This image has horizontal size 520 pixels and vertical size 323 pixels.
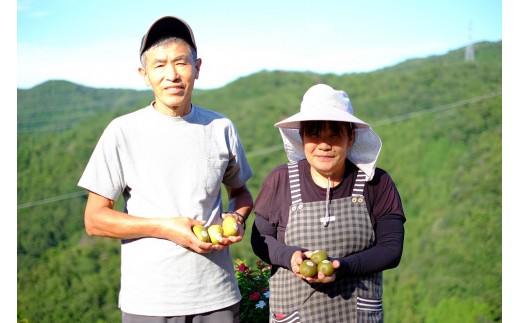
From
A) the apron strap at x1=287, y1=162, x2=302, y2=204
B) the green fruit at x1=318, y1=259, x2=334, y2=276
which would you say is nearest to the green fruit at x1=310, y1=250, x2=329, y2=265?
the green fruit at x1=318, y1=259, x2=334, y2=276

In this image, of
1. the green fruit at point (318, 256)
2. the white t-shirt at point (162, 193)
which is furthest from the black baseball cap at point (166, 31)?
the green fruit at point (318, 256)

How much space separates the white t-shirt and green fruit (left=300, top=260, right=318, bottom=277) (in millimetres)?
344

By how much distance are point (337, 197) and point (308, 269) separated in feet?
1.12

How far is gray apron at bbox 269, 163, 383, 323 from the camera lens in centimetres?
250

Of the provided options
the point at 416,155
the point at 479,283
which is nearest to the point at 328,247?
the point at 479,283

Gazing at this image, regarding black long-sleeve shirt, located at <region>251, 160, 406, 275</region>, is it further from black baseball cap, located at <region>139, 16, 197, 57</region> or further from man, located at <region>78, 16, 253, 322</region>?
black baseball cap, located at <region>139, 16, 197, 57</region>

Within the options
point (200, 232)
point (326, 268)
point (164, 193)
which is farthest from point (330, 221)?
point (164, 193)

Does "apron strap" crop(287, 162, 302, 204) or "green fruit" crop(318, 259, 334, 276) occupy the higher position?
"apron strap" crop(287, 162, 302, 204)

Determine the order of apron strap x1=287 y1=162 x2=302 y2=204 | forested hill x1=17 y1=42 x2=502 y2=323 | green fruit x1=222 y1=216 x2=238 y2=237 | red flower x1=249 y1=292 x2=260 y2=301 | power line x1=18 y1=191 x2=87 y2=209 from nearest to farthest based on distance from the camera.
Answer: green fruit x1=222 y1=216 x2=238 y2=237 < apron strap x1=287 y1=162 x2=302 y2=204 < red flower x1=249 y1=292 x2=260 y2=301 < forested hill x1=17 y1=42 x2=502 y2=323 < power line x1=18 y1=191 x2=87 y2=209

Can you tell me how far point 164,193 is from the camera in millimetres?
2453

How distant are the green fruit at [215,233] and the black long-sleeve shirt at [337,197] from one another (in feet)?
0.61

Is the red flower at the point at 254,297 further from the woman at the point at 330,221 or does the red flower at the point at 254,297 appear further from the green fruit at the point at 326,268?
the green fruit at the point at 326,268

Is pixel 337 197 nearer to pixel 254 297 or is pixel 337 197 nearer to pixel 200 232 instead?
pixel 200 232

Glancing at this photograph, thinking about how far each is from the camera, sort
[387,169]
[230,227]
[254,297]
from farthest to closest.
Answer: [387,169]
[254,297]
[230,227]
